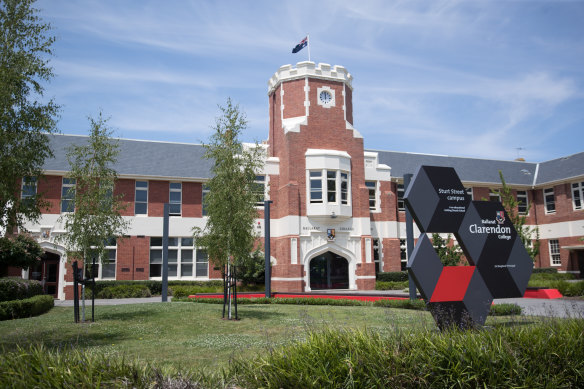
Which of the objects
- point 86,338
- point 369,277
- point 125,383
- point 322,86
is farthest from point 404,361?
point 322,86

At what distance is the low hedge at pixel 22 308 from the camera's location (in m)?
15.1

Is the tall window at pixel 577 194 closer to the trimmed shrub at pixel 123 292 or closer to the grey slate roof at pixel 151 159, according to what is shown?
the grey slate roof at pixel 151 159

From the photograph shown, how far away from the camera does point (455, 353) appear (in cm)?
609

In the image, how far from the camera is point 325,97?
32250mm

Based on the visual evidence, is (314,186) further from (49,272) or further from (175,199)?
(49,272)

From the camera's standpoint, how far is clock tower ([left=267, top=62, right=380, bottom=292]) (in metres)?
29.9

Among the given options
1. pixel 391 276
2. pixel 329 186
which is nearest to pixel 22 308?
pixel 329 186

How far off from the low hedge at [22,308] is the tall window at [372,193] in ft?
74.7

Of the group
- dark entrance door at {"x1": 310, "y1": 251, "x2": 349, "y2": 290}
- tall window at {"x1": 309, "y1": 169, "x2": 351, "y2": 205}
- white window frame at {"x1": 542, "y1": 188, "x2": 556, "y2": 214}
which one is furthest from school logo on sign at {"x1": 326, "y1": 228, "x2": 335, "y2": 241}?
white window frame at {"x1": 542, "y1": 188, "x2": 556, "y2": 214}

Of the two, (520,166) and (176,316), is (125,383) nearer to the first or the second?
(176,316)

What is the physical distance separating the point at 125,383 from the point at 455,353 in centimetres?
406

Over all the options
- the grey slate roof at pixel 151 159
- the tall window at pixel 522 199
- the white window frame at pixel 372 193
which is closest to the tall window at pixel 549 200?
the tall window at pixel 522 199

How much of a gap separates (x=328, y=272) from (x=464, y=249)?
2123 centimetres

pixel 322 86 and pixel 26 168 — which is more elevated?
pixel 322 86
